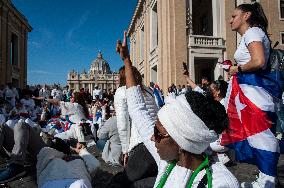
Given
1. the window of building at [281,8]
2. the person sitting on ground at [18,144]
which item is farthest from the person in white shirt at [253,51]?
the window of building at [281,8]

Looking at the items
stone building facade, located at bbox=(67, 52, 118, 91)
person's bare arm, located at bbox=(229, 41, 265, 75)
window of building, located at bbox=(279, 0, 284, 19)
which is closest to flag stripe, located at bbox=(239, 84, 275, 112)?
person's bare arm, located at bbox=(229, 41, 265, 75)

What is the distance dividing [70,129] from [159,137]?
5.90m

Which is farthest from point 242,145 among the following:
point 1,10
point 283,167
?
point 1,10

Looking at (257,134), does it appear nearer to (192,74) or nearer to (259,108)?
(259,108)

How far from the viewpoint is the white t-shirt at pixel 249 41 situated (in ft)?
10.1

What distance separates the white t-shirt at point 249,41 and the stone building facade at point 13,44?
109 ft

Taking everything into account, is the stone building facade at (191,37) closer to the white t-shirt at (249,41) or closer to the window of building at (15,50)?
the white t-shirt at (249,41)

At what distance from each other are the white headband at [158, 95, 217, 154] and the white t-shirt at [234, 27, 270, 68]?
1759mm

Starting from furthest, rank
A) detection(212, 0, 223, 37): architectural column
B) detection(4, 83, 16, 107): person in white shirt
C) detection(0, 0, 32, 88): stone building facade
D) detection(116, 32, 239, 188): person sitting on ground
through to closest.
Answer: detection(0, 0, 32, 88): stone building facade → detection(212, 0, 223, 37): architectural column → detection(4, 83, 16, 107): person in white shirt → detection(116, 32, 239, 188): person sitting on ground

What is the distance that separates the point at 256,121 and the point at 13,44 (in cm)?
4156

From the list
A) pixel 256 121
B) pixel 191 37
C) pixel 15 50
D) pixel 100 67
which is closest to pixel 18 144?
pixel 256 121

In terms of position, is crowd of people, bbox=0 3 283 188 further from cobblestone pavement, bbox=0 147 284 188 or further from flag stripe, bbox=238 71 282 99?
cobblestone pavement, bbox=0 147 284 188

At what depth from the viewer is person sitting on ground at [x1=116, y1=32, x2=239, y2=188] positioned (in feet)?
5.06

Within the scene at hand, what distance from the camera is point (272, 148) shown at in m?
2.89
